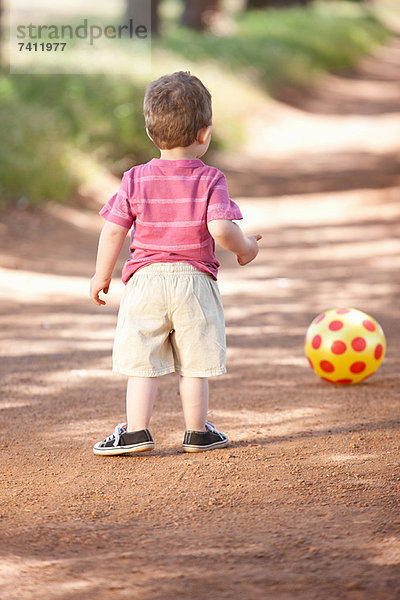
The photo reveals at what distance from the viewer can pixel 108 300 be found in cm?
760

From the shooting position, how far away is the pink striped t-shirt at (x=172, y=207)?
381 centimetres

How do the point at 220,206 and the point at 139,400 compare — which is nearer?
the point at 220,206

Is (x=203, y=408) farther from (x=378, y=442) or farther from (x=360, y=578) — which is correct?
(x=360, y=578)

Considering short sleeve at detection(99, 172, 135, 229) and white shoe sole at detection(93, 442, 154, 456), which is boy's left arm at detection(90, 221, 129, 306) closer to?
short sleeve at detection(99, 172, 135, 229)

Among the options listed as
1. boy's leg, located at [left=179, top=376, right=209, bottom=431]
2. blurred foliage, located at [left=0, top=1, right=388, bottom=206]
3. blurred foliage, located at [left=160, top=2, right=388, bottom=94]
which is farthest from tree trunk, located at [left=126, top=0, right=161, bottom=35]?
boy's leg, located at [left=179, top=376, right=209, bottom=431]

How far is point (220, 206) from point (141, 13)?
1977cm

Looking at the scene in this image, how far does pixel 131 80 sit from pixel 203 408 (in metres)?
11.0

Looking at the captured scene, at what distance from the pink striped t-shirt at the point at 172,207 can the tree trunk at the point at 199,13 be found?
24556 mm

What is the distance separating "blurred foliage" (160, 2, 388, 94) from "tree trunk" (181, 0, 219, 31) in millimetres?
461

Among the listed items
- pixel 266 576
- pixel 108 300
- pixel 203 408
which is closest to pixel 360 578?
pixel 266 576

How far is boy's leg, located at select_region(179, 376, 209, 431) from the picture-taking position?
3988mm

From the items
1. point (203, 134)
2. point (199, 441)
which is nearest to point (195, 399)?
point (199, 441)

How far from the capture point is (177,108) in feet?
12.3

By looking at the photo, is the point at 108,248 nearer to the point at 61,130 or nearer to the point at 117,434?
the point at 117,434
